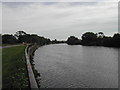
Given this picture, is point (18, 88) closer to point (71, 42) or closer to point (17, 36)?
point (17, 36)

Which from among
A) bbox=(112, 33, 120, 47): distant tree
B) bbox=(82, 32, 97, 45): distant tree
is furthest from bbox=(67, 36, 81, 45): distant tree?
bbox=(112, 33, 120, 47): distant tree

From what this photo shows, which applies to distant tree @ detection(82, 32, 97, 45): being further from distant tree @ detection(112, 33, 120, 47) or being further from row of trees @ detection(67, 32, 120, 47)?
distant tree @ detection(112, 33, 120, 47)

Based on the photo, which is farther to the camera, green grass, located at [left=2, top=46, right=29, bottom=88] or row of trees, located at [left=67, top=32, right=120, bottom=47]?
row of trees, located at [left=67, top=32, right=120, bottom=47]

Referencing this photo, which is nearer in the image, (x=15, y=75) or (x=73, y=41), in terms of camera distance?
(x=15, y=75)

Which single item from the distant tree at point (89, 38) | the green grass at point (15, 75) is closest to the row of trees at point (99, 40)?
the distant tree at point (89, 38)

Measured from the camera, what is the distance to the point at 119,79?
727 inches

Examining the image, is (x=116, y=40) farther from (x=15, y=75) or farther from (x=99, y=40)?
(x=15, y=75)

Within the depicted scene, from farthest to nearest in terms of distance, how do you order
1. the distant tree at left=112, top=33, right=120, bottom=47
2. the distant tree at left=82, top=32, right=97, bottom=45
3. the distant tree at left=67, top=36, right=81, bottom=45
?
the distant tree at left=67, top=36, right=81, bottom=45 → the distant tree at left=82, top=32, right=97, bottom=45 → the distant tree at left=112, top=33, right=120, bottom=47

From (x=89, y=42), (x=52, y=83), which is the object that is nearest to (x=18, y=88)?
(x=52, y=83)

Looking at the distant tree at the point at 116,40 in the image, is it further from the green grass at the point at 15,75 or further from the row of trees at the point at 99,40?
the green grass at the point at 15,75

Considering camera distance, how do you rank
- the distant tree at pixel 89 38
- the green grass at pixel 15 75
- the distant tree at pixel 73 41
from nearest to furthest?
1. the green grass at pixel 15 75
2. the distant tree at pixel 89 38
3. the distant tree at pixel 73 41

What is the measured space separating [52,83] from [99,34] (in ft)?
395

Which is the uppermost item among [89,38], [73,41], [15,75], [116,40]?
[89,38]

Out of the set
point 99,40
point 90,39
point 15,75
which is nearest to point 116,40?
point 99,40
